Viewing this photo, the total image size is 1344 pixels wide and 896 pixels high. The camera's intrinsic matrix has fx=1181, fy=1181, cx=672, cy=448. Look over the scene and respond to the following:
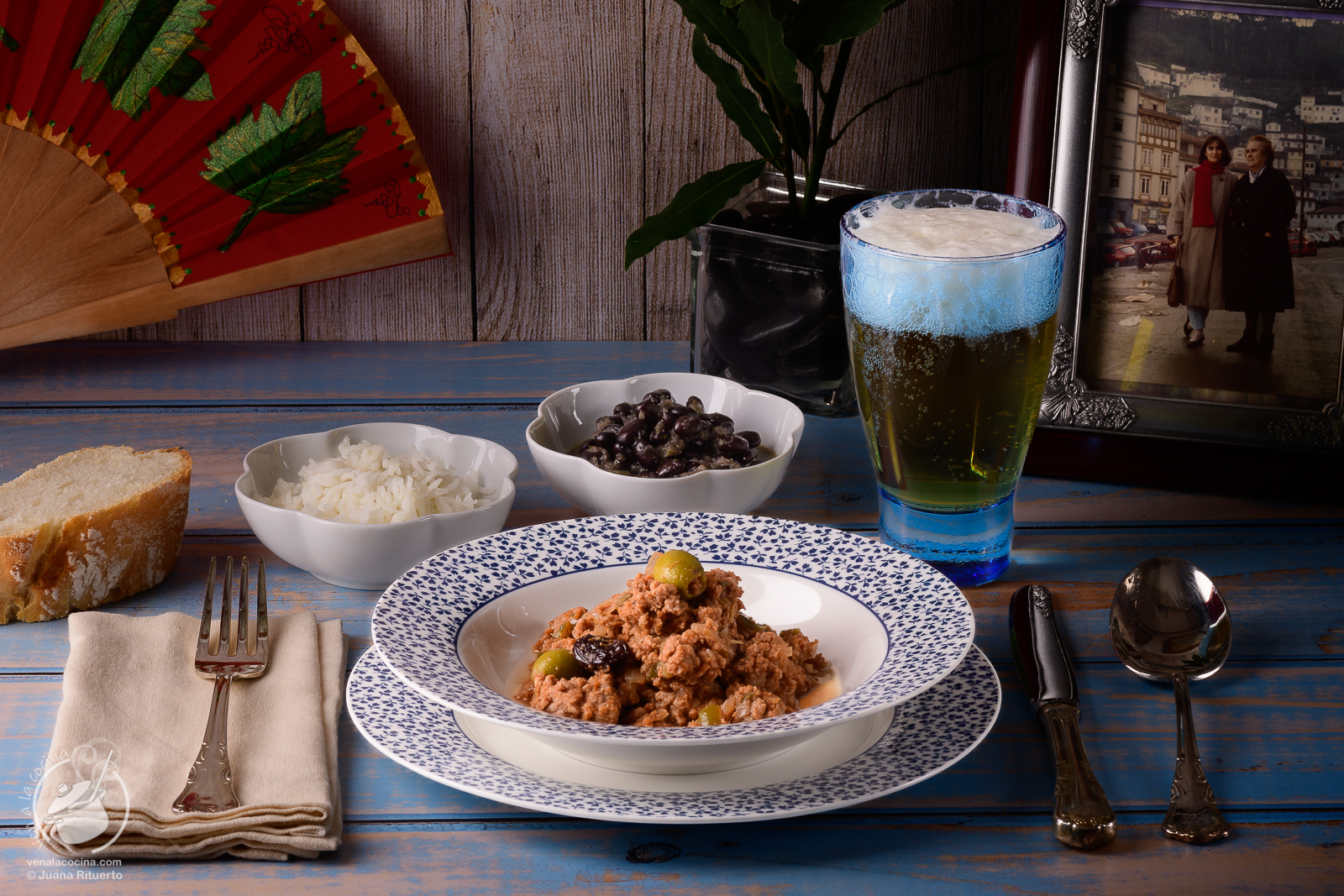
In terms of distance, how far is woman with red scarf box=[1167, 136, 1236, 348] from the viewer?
113 cm

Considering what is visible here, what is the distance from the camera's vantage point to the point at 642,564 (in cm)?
94

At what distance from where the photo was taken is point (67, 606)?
975 millimetres

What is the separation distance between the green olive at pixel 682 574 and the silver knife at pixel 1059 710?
9.9 inches

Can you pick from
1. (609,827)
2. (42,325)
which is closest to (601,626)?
(609,827)

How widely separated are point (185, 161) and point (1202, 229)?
1170 mm

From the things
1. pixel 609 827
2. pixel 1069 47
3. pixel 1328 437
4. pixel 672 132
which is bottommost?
pixel 609 827

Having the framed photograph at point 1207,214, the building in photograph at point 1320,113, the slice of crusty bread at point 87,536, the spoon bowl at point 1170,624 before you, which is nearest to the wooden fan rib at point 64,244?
the slice of crusty bread at point 87,536

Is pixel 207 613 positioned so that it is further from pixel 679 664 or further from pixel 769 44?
pixel 769 44

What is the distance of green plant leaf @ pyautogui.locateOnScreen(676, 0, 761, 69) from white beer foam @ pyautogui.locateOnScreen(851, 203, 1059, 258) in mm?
304

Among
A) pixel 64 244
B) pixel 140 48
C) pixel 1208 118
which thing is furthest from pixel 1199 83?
pixel 64 244

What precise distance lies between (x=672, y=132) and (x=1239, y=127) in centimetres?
72

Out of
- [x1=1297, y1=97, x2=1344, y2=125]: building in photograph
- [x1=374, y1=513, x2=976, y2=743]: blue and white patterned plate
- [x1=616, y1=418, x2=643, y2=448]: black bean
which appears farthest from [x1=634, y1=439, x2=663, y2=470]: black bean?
[x1=1297, y1=97, x2=1344, y2=125]: building in photograph

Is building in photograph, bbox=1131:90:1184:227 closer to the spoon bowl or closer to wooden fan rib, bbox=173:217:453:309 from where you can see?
the spoon bowl

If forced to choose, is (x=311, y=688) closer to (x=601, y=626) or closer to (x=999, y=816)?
(x=601, y=626)
